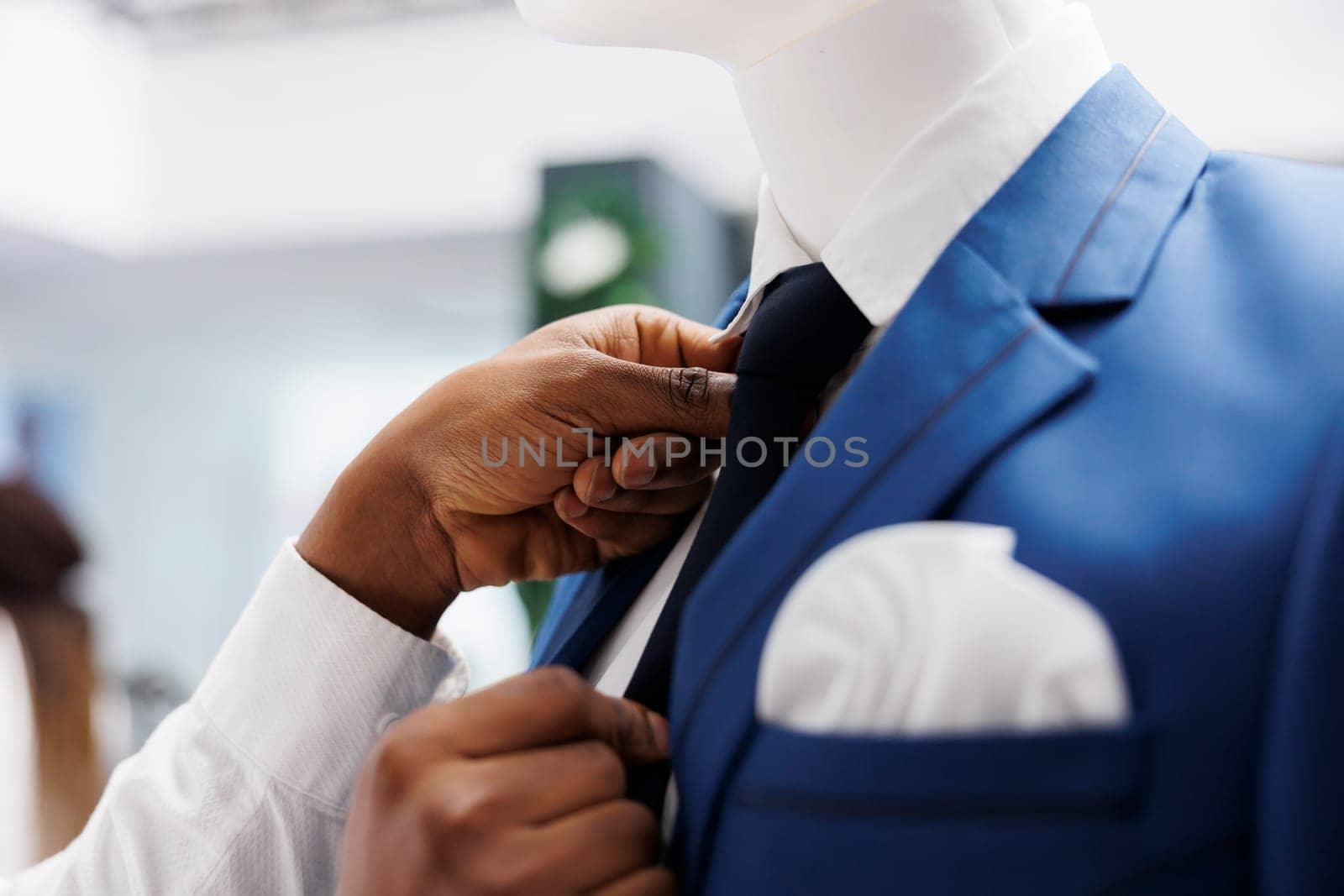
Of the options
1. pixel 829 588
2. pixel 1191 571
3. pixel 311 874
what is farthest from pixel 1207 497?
pixel 311 874

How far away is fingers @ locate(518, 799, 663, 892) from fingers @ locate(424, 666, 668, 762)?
0.05 metres

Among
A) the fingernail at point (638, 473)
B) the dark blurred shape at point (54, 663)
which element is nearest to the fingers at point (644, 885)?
the fingernail at point (638, 473)

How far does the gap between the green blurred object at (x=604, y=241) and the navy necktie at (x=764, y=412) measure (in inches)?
114

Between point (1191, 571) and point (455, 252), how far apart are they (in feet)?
18.1

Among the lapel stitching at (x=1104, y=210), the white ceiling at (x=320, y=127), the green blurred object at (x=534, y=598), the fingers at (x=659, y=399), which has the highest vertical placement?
the white ceiling at (x=320, y=127)

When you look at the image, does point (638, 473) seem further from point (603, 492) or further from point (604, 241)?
point (604, 241)

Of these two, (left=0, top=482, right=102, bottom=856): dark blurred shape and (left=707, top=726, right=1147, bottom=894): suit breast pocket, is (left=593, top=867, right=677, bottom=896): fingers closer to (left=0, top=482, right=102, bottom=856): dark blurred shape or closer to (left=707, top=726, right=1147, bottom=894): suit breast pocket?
Result: (left=707, top=726, right=1147, bottom=894): suit breast pocket

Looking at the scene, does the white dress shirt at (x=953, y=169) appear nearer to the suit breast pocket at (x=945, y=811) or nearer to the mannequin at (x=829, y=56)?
the mannequin at (x=829, y=56)

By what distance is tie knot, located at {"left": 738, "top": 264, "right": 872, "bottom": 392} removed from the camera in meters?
0.78

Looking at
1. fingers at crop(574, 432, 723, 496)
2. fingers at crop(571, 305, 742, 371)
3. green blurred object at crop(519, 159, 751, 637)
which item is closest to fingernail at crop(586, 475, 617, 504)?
fingers at crop(574, 432, 723, 496)

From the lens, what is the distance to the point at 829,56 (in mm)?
792

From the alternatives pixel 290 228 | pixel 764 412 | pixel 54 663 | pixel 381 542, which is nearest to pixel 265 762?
pixel 381 542

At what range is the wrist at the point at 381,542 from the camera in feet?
3.38

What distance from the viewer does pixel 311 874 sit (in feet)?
3.33
